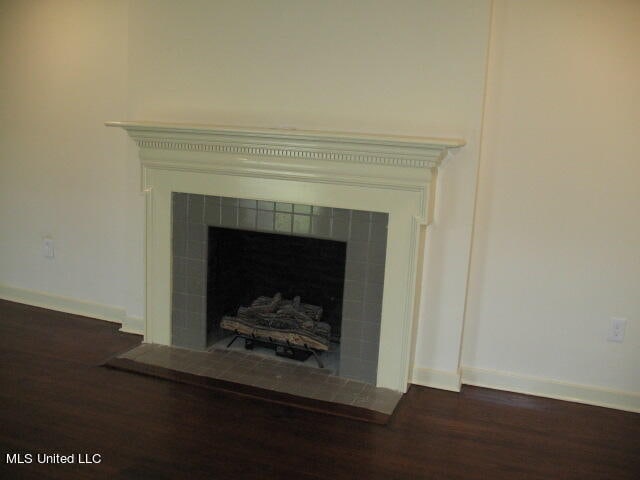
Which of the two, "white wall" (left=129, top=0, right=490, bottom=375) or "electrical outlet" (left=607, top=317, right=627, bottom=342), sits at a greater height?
"white wall" (left=129, top=0, right=490, bottom=375)

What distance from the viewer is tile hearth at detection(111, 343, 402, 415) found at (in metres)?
2.96

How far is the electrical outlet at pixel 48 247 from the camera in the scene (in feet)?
13.2

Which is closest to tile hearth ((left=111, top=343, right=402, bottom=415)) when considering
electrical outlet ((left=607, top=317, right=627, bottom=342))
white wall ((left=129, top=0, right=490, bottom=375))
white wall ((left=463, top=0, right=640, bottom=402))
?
white wall ((left=129, top=0, right=490, bottom=375))

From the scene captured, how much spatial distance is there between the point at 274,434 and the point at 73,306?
2.03m

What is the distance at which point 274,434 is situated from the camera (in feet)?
8.50

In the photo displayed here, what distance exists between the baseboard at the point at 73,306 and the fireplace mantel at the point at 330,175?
71cm

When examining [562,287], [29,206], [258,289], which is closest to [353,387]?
[258,289]

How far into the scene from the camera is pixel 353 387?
307cm

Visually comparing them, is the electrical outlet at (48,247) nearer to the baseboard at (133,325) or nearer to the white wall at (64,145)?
the white wall at (64,145)

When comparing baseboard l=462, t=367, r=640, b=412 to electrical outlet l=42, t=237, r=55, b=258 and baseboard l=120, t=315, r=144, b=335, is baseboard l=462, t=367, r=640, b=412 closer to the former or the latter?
baseboard l=120, t=315, r=144, b=335

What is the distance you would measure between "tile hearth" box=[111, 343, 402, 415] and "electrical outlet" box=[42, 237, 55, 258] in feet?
3.58

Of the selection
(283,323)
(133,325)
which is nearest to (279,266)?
(283,323)

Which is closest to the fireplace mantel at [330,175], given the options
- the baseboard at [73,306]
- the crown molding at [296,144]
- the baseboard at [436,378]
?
the crown molding at [296,144]

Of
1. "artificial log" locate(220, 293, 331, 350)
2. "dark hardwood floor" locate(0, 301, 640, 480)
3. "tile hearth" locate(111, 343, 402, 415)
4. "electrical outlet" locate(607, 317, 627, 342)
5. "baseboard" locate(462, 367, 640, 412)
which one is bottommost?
"dark hardwood floor" locate(0, 301, 640, 480)
